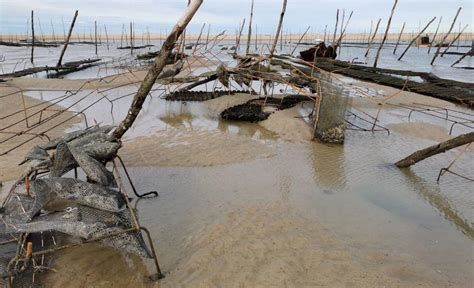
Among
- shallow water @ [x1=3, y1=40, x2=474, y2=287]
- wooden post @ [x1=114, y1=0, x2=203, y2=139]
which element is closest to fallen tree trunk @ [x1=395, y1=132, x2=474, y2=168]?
shallow water @ [x1=3, y1=40, x2=474, y2=287]

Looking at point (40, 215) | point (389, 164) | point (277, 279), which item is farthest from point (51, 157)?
point (389, 164)

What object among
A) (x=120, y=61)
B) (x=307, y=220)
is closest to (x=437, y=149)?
(x=307, y=220)

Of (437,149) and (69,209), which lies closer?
(69,209)

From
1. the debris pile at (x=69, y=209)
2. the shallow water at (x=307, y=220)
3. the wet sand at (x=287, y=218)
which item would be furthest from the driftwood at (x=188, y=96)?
the debris pile at (x=69, y=209)

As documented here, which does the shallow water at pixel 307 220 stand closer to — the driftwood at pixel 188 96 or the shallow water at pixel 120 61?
the driftwood at pixel 188 96

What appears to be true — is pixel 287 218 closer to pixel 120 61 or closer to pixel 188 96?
pixel 188 96

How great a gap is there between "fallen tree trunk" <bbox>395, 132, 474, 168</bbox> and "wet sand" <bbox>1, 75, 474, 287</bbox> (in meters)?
0.18

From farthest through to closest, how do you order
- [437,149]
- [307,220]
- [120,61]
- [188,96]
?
[120,61]
[188,96]
[437,149]
[307,220]

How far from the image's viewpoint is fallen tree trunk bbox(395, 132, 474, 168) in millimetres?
4383

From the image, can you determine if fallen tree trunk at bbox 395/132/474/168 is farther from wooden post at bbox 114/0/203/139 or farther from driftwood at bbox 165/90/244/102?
driftwood at bbox 165/90/244/102

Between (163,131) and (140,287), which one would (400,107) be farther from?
(140,287)

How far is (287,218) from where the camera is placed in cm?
381

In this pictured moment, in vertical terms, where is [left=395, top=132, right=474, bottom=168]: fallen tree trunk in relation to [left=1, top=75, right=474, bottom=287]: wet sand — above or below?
above

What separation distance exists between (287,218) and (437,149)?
2.35 m
